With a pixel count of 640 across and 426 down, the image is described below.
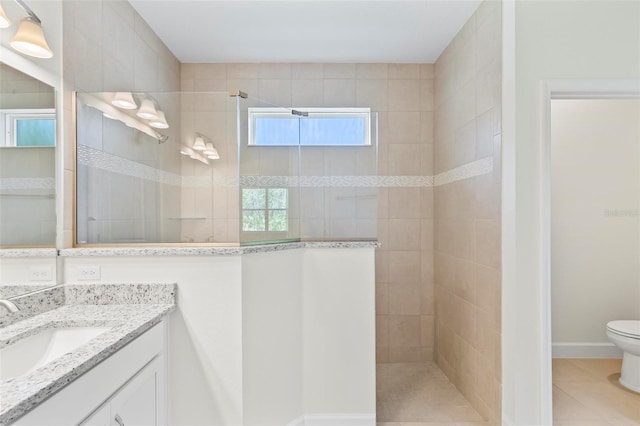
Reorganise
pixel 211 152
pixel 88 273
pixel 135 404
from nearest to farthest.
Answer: pixel 135 404
pixel 88 273
pixel 211 152

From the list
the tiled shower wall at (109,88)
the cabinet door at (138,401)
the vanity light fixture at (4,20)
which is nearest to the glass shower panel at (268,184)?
the tiled shower wall at (109,88)

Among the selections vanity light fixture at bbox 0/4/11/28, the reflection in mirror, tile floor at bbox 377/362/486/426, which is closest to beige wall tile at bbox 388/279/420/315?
tile floor at bbox 377/362/486/426

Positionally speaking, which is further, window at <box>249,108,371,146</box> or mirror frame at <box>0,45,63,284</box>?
window at <box>249,108,371,146</box>

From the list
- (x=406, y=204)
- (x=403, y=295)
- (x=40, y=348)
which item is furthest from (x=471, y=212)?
(x=40, y=348)

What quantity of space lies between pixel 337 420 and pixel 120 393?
4.16 feet

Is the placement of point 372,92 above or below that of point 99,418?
above

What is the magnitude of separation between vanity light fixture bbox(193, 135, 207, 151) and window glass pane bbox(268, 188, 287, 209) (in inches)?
18.9

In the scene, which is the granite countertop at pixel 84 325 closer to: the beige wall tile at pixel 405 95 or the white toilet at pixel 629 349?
the beige wall tile at pixel 405 95

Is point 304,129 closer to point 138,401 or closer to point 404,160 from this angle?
point 404,160

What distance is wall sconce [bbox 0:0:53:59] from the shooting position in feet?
4.75

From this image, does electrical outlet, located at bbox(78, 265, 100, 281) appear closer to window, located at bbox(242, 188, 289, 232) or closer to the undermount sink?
the undermount sink

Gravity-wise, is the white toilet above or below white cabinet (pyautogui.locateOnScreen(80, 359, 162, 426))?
below

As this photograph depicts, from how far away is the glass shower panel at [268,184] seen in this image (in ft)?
6.11

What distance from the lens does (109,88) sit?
2.12 metres
